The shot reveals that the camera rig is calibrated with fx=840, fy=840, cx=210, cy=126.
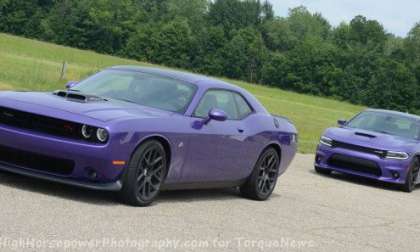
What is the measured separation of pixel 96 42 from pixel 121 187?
12006 cm

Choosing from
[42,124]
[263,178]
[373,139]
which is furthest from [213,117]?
[373,139]

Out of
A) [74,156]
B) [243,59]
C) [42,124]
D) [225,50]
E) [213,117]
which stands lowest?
[243,59]

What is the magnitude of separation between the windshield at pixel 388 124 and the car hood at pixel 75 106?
7.96 meters

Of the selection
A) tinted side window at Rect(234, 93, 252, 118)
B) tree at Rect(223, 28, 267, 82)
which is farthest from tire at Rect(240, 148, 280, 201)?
tree at Rect(223, 28, 267, 82)

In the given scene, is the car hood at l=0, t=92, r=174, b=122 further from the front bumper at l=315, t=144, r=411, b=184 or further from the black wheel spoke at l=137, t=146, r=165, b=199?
the front bumper at l=315, t=144, r=411, b=184

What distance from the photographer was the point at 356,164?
14.5 metres

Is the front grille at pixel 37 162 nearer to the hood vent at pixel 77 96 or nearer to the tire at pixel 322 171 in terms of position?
the hood vent at pixel 77 96

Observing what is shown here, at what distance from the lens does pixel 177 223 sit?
7473 millimetres

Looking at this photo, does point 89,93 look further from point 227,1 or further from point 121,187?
point 227,1

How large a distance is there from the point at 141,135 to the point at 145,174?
1.38ft

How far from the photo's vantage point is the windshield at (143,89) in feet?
28.8

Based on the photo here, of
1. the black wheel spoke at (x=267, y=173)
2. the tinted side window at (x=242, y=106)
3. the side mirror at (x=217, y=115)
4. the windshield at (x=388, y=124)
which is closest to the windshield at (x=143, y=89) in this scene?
the side mirror at (x=217, y=115)

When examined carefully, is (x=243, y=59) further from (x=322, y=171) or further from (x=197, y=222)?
(x=197, y=222)

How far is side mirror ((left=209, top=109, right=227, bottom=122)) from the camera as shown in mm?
8770
